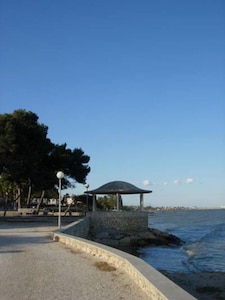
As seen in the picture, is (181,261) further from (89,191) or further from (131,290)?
(131,290)

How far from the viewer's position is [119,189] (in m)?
36.0

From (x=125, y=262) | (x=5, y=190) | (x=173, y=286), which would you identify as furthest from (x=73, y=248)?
(x=5, y=190)

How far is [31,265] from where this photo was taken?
10422 millimetres

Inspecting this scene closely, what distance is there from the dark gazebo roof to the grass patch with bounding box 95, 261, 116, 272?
81.9 ft

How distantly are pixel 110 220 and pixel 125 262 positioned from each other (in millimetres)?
25240

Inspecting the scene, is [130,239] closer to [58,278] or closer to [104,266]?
[104,266]

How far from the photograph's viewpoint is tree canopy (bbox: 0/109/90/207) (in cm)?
3177

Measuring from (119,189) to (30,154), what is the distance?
25.1ft

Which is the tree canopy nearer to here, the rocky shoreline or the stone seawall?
the rocky shoreline

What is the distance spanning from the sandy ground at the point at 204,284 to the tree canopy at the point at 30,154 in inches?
691

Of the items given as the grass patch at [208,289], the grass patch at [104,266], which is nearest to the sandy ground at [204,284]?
the grass patch at [208,289]

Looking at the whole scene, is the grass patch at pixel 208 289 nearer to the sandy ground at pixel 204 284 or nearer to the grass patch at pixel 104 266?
the sandy ground at pixel 204 284

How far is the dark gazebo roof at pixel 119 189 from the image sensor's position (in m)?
35.8

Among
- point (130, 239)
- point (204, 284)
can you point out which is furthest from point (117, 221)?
point (204, 284)
